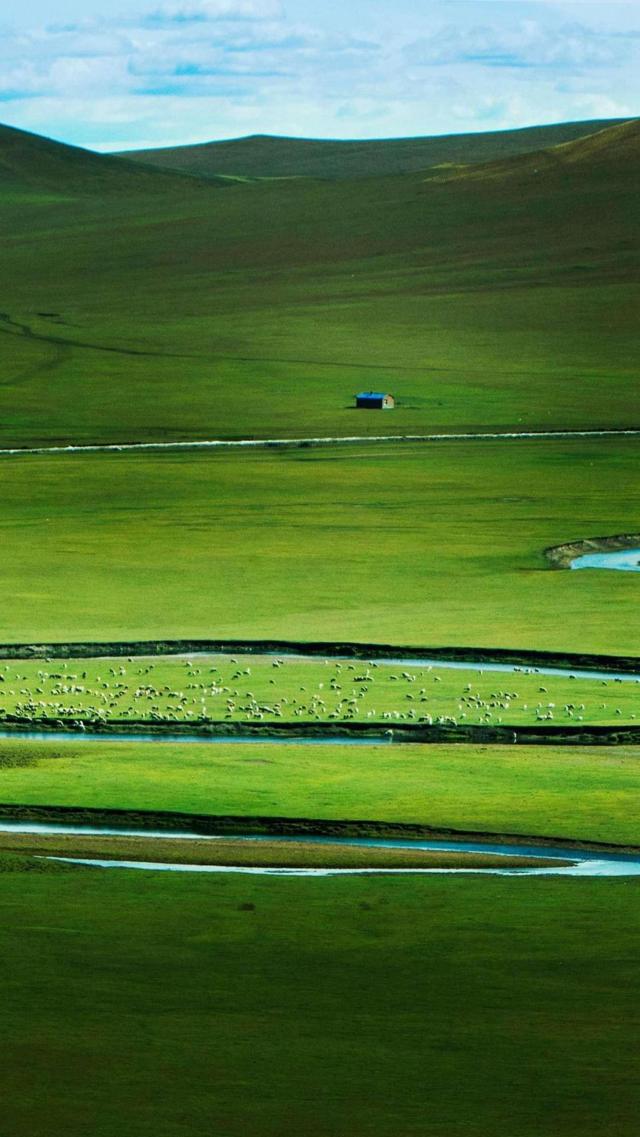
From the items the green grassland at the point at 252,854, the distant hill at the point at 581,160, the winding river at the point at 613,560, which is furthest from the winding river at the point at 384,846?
the distant hill at the point at 581,160

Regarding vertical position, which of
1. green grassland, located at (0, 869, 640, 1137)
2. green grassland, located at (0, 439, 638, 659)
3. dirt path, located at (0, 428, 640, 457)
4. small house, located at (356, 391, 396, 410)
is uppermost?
small house, located at (356, 391, 396, 410)

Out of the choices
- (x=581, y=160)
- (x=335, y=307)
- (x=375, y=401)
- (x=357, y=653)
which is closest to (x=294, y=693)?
(x=357, y=653)

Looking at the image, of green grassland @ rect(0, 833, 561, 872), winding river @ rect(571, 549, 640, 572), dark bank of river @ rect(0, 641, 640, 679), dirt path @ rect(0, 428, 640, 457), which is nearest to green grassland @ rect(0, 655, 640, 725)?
dark bank of river @ rect(0, 641, 640, 679)

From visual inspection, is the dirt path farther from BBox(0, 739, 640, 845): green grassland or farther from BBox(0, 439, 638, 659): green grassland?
BBox(0, 739, 640, 845): green grassland

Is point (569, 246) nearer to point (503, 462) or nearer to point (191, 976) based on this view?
point (503, 462)

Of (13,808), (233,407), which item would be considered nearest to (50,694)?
(13,808)

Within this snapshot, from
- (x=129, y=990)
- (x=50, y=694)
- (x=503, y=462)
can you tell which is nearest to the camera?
(x=129, y=990)
